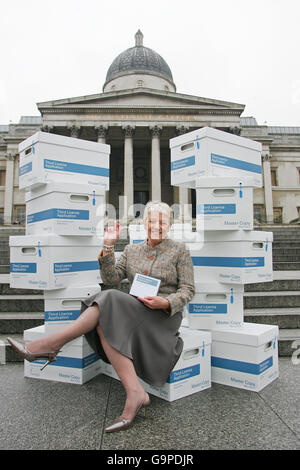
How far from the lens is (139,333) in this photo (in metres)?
2.57

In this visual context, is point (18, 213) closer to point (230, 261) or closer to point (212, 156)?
point (212, 156)

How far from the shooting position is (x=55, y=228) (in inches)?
129

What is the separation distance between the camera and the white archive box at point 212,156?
3363 millimetres

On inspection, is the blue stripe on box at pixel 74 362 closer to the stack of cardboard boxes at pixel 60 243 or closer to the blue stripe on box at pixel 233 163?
the stack of cardboard boxes at pixel 60 243

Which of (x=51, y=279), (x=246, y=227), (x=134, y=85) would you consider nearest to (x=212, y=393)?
(x=246, y=227)

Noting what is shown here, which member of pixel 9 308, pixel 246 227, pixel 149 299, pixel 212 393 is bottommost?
pixel 212 393

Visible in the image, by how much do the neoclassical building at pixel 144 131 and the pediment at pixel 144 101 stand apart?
0.07m

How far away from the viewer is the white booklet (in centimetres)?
268

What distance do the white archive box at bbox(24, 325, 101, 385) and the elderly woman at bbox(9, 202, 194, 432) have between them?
562 millimetres

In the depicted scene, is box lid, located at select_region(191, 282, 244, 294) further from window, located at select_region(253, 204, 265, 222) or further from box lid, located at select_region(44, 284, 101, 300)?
window, located at select_region(253, 204, 265, 222)

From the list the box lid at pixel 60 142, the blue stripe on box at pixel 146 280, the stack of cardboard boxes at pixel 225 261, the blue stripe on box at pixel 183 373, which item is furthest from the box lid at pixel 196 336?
the box lid at pixel 60 142

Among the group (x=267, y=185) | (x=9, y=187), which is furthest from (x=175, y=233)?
(x=9, y=187)
